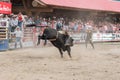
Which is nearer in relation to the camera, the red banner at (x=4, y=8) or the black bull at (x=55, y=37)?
the black bull at (x=55, y=37)

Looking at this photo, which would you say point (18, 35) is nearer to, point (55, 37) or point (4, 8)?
point (4, 8)

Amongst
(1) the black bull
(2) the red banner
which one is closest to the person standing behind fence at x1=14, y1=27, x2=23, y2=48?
(2) the red banner

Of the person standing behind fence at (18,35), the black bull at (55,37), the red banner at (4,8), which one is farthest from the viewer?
the person standing behind fence at (18,35)

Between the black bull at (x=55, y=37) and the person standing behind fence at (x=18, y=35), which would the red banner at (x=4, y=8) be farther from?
the black bull at (x=55, y=37)

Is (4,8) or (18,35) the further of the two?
(18,35)

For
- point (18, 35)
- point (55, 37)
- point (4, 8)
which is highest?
point (4, 8)

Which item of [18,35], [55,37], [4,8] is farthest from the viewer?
[18,35]

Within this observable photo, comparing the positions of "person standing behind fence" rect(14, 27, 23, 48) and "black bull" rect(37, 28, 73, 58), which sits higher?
"black bull" rect(37, 28, 73, 58)

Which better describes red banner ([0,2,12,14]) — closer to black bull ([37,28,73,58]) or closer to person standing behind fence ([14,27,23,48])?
person standing behind fence ([14,27,23,48])

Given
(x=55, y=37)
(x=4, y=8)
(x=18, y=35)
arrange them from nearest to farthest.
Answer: (x=55, y=37) → (x=4, y=8) → (x=18, y=35)

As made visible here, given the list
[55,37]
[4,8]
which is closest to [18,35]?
[4,8]

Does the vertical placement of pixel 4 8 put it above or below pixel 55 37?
above

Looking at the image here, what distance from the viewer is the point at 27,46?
19719mm

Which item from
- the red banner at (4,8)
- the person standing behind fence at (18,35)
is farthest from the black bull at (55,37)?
the person standing behind fence at (18,35)
